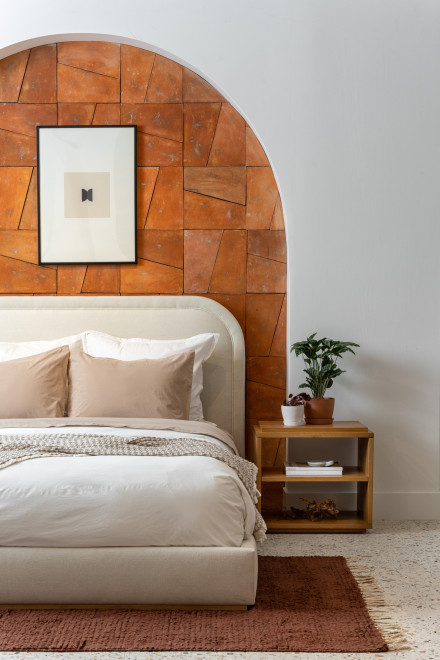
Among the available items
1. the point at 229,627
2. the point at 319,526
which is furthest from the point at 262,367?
the point at 229,627

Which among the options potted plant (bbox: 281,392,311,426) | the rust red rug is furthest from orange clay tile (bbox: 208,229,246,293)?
the rust red rug

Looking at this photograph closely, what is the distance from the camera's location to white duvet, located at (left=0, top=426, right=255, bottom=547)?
2.47 m

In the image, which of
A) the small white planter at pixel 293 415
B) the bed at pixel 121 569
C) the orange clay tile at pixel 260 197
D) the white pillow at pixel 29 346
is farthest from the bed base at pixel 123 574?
the orange clay tile at pixel 260 197

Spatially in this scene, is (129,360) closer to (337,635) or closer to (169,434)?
(169,434)

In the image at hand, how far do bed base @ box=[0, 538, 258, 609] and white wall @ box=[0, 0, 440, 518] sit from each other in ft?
5.85

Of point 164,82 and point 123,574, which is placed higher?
point 164,82

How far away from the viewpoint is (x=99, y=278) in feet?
13.9

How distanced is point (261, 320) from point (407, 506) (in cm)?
134

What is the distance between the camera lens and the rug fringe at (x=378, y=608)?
7.50ft

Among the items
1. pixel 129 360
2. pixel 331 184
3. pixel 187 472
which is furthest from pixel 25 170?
pixel 187 472

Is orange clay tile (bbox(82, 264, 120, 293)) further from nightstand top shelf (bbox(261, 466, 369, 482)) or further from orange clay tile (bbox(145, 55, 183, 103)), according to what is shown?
nightstand top shelf (bbox(261, 466, 369, 482))

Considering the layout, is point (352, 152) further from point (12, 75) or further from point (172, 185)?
point (12, 75)

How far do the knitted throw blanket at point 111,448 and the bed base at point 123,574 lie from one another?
34cm

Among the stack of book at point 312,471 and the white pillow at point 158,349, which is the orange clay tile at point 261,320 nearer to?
the white pillow at point 158,349
